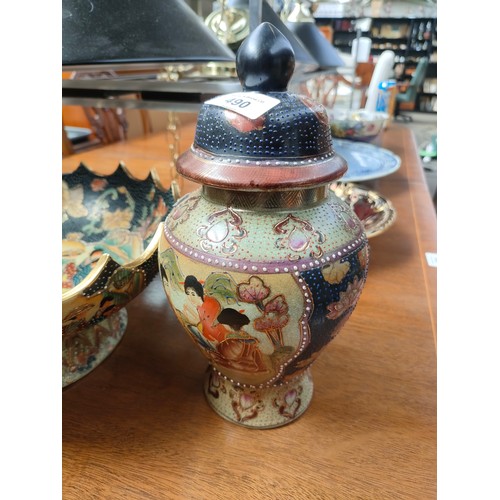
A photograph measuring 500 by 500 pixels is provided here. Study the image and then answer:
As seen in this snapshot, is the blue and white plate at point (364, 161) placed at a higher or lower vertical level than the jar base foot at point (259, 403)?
A: higher

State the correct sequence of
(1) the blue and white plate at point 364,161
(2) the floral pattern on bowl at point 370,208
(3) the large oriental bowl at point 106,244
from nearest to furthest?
1. (3) the large oriental bowl at point 106,244
2. (2) the floral pattern on bowl at point 370,208
3. (1) the blue and white plate at point 364,161

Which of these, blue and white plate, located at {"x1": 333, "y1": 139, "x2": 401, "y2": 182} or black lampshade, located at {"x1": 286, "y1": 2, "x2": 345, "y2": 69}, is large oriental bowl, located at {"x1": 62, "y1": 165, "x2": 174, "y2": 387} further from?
black lampshade, located at {"x1": 286, "y1": 2, "x2": 345, "y2": 69}

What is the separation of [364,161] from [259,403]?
0.87 m

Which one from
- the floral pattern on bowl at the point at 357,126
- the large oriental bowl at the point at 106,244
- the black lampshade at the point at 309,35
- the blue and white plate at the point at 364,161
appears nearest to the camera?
the large oriental bowl at the point at 106,244

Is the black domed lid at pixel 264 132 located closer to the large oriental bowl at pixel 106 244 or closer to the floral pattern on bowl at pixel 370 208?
the large oriental bowl at pixel 106 244

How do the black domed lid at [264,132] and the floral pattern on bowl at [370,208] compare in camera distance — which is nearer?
the black domed lid at [264,132]

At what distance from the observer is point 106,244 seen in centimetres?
82

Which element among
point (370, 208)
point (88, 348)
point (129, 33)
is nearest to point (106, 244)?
point (88, 348)

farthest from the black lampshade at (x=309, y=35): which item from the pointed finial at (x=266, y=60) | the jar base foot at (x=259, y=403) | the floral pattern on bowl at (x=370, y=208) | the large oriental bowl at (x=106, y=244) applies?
the jar base foot at (x=259, y=403)

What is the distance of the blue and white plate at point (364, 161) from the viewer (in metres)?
1.09

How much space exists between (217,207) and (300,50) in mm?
Answer: 706

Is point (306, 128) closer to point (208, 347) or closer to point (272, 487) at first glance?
point (208, 347)

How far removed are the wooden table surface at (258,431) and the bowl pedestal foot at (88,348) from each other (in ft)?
0.05

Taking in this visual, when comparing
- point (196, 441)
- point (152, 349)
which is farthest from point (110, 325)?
point (196, 441)
